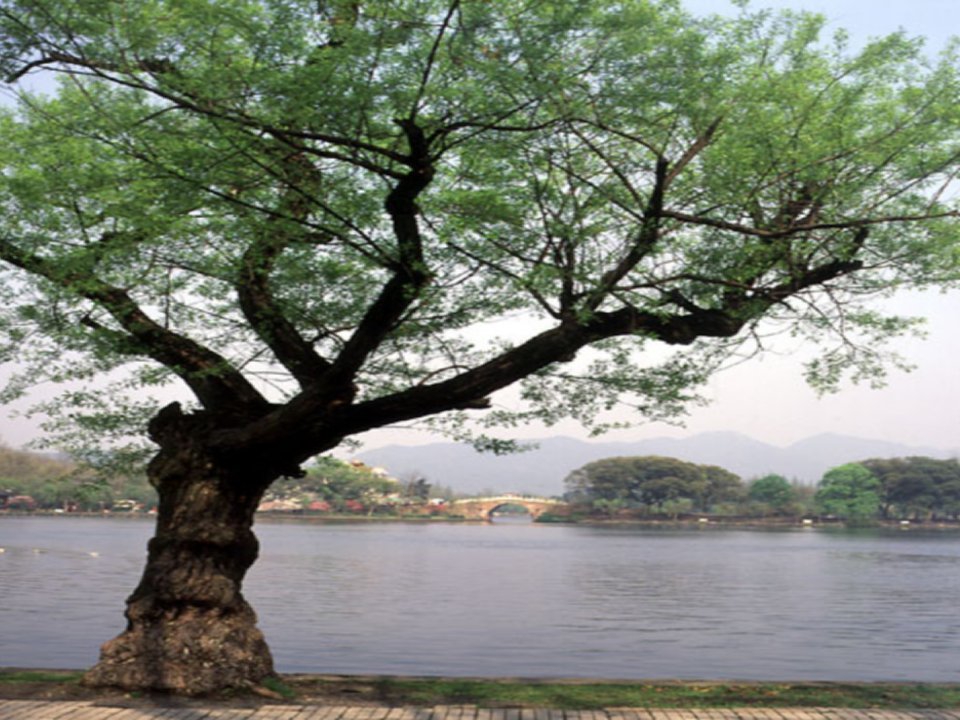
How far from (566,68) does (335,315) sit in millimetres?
5081

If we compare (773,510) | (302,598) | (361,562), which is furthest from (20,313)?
(773,510)

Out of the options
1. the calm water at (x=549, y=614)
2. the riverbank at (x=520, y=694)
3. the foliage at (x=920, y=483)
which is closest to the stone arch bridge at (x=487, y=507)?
the foliage at (x=920, y=483)

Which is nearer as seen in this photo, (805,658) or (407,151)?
(407,151)

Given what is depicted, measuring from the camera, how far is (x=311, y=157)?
36.4ft

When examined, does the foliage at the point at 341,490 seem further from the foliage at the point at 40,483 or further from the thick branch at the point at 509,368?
the thick branch at the point at 509,368

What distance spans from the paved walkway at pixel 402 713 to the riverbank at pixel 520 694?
41 cm

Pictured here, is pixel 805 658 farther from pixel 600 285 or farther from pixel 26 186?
pixel 26 186

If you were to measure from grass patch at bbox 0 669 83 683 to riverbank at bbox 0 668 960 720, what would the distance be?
0.04 feet

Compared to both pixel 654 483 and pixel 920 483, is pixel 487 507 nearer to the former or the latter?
pixel 654 483

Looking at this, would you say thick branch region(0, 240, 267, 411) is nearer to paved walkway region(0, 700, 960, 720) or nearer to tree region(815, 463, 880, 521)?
paved walkway region(0, 700, 960, 720)

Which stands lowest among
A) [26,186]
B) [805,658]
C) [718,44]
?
[805,658]

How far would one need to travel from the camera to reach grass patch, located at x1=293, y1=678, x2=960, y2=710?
11.3m

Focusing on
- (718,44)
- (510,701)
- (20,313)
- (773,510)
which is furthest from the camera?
(773,510)

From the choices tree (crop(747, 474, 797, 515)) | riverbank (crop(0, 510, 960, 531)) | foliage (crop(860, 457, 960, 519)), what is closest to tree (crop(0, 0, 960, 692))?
foliage (crop(860, 457, 960, 519))
